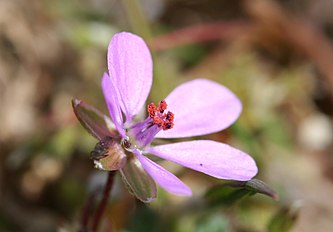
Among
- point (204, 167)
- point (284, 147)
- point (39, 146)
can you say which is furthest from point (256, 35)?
point (204, 167)

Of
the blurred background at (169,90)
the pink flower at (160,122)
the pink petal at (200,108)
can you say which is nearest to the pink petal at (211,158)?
the pink flower at (160,122)

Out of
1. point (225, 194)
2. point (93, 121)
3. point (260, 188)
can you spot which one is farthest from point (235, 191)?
point (93, 121)

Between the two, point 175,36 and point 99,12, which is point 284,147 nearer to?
point 175,36

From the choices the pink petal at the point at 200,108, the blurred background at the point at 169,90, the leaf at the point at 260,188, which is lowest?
the leaf at the point at 260,188

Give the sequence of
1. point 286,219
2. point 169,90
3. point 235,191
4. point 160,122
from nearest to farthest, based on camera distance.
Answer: point 160,122 < point 235,191 < point 286,219 < point 169,90

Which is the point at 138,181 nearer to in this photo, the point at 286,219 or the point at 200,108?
the point at 200,108

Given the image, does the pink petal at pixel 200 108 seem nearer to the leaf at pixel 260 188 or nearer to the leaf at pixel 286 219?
the leaf at pixel 260 188
